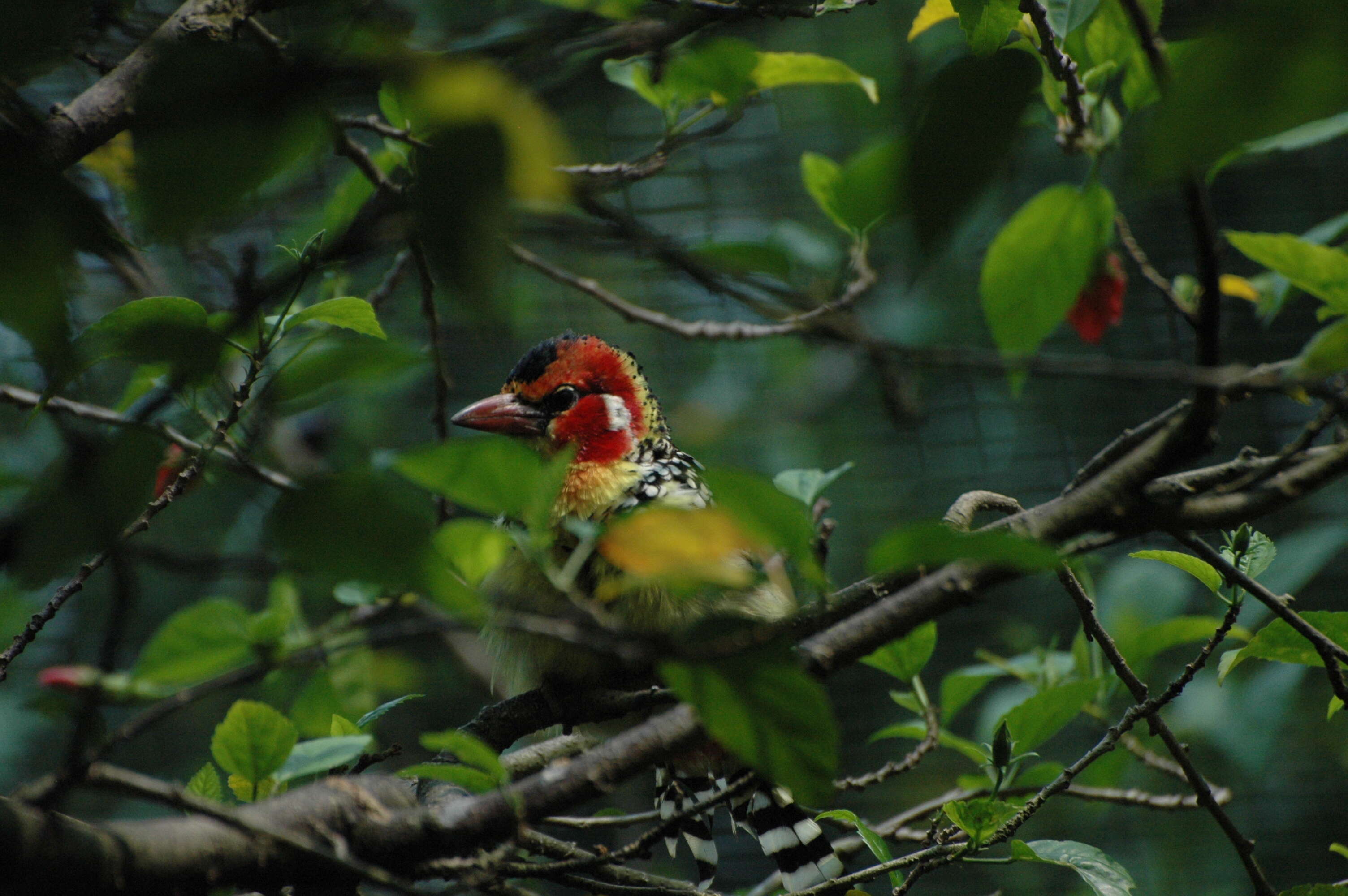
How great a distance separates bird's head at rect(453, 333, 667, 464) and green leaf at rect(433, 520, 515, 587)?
3.62ft

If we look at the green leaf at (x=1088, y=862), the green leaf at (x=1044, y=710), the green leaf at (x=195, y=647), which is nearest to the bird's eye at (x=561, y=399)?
the green leaf at (x=1044, y=710)

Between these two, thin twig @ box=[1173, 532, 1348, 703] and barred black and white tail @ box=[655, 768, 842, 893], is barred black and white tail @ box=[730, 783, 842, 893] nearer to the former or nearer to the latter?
barred black and white tail @ box=[655, 768, 842, 893]

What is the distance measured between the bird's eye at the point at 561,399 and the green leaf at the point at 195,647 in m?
1.33

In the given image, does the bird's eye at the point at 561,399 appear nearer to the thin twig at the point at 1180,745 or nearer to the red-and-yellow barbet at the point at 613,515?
the red-and-yellow barbet at the point at 613,515

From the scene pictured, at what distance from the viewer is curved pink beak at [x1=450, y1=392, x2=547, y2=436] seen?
184 centimetres

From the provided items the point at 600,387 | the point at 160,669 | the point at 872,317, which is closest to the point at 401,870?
the point at 160,669

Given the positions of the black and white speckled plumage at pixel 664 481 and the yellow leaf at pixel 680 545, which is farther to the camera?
the black and white speckled plumage at pixel 664 481

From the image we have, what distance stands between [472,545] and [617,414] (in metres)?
1.22

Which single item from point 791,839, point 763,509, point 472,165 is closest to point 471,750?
point 763,509

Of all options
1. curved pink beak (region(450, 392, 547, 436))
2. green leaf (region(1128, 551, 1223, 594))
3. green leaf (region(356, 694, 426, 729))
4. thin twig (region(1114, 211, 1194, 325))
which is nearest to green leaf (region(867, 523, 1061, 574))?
thin twig (region(1114, 211, 1194, 325))

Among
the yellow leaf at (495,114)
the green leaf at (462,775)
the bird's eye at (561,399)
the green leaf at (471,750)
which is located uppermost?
the yellow leaf at (495,114)

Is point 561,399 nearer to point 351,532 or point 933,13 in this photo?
point 933,13

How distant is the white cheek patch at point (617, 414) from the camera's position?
1.83 metres

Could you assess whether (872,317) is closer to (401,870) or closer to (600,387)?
(600,387)
